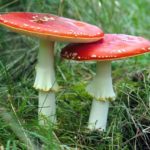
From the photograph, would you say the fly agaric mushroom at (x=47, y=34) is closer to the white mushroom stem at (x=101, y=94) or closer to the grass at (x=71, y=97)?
the grass at (x=71, y=97)

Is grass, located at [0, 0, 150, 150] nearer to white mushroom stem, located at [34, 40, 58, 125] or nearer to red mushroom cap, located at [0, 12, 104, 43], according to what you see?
white mushroom stem, located at [34, 40, 58, 125]

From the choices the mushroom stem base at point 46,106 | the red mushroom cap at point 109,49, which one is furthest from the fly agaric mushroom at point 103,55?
the mushroom stem base at point 46,106

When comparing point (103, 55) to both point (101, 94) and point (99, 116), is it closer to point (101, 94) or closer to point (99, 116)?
point (101, 94)

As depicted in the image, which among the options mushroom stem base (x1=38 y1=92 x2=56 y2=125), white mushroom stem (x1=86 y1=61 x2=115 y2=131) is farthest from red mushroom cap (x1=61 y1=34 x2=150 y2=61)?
mushroom stem base (x1=38 y1=92 x2=56 y2=125)

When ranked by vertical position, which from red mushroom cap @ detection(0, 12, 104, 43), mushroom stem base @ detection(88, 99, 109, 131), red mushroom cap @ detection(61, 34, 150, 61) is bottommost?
mushroom stem base @ detection(88, 99, 109, 131)

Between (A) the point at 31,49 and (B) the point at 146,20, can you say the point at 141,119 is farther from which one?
(B) the point at 146,20

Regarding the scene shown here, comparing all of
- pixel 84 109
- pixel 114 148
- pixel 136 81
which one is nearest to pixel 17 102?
pixel 84 109
